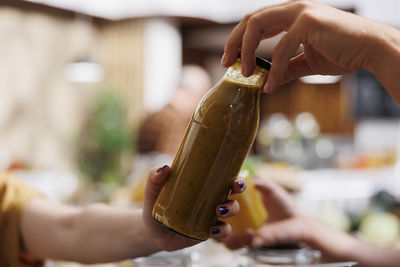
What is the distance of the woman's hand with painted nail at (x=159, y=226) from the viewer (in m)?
0.88

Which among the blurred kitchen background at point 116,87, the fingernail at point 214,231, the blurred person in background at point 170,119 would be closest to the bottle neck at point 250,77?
the fingernail at point 214,231

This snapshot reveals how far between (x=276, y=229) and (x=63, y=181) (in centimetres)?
450

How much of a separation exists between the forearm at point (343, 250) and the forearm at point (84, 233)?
2.09ft

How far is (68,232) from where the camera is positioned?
1.31 meters

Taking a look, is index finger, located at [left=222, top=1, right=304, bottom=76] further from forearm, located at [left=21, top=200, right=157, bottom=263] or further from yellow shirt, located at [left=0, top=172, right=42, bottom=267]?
yellow shirt, located at [left=0, top=172, right=42, bottom=267]

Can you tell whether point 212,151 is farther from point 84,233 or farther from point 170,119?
point 170,119

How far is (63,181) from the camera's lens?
5.59 metres

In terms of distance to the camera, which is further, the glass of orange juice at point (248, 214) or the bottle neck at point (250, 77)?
the glass of orange juice at point (248, 214)

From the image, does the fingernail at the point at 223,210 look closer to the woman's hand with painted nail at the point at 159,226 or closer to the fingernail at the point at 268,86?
the woman's hand with painted nail at the point at 159,226

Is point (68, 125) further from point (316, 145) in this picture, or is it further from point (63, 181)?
point (316, 145)

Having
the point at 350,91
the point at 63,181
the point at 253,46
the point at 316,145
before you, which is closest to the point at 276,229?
the point at 253,46

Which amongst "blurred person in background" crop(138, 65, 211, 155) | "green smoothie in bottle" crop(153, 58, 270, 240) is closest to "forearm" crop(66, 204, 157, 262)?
"green smoothie in bottle" crop(153, 58, 270, 240)

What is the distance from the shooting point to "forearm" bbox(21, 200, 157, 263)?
46.6 inches

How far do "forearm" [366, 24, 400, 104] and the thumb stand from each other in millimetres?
410
